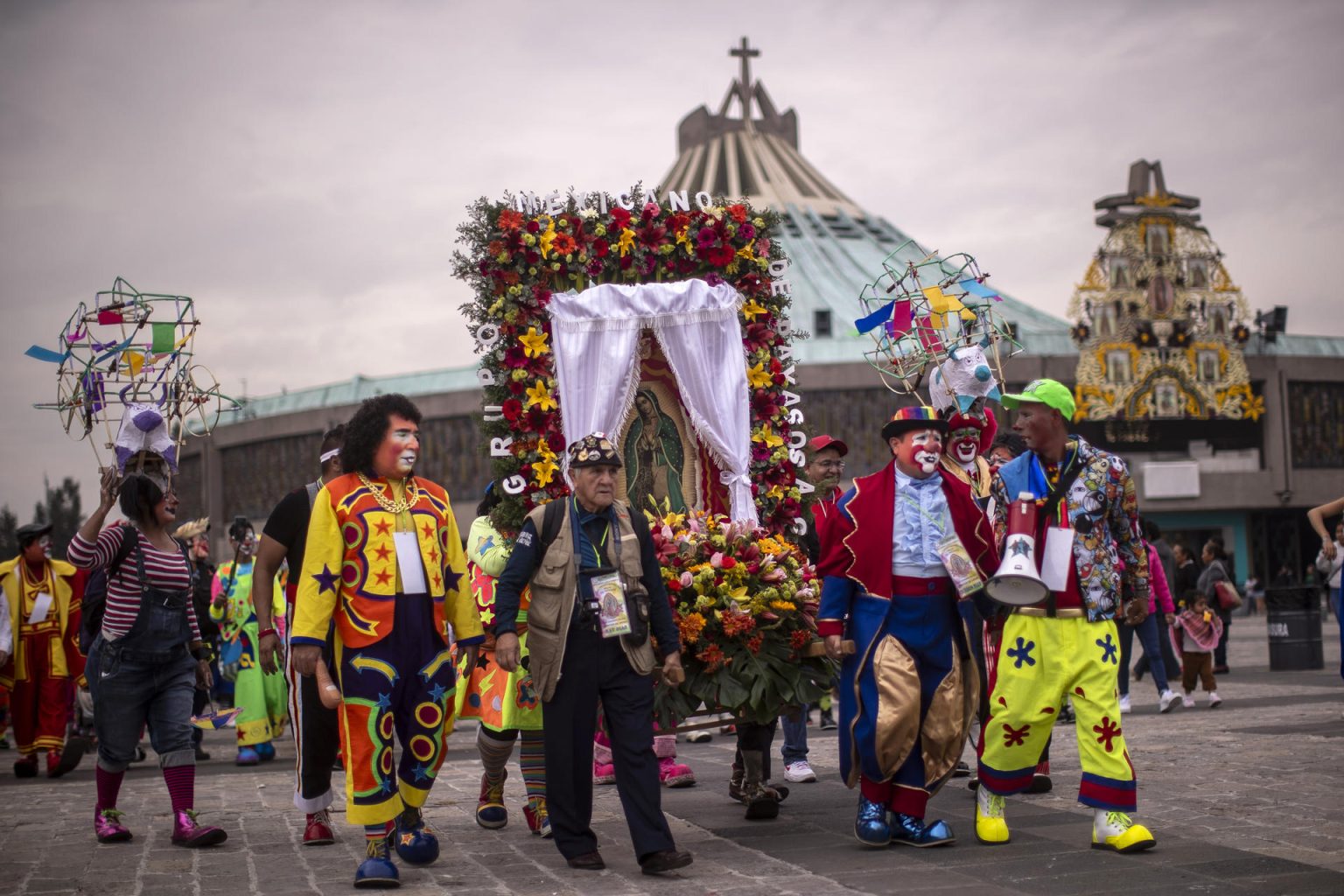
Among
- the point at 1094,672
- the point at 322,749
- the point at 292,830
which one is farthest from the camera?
the point at 292,830

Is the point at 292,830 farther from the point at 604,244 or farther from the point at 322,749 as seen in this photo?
the point at 604,244

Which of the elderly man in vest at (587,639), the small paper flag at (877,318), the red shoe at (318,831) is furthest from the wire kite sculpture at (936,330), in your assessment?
the red shoe at (318,831)

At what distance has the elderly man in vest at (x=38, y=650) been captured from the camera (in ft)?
39.6

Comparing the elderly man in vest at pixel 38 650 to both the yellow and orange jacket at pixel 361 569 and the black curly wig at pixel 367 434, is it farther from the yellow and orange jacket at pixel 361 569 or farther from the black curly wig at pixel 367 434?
the yellow and orange jacket at pixel 361 569

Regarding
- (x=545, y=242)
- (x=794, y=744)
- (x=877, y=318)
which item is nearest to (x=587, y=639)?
(x=794, y=744)

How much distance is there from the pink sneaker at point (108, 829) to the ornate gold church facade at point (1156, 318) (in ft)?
141

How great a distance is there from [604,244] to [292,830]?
4.24 meters

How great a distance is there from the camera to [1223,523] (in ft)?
161

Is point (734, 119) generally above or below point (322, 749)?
above

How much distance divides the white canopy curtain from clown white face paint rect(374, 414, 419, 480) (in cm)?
251

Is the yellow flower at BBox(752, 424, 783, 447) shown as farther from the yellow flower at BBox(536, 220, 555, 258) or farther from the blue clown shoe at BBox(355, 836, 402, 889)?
the blue clown shoe at BBox(355, 836, 402, 889)

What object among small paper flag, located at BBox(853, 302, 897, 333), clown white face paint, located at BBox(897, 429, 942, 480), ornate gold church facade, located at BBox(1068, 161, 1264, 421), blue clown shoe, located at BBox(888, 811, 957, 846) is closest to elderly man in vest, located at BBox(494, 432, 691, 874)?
blue clown shoe, located at BBox(888, 811, 957, 846)

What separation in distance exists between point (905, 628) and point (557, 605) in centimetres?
169

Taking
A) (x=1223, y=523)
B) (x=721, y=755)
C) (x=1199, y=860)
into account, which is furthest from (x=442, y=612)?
(x=1223, y=523)
